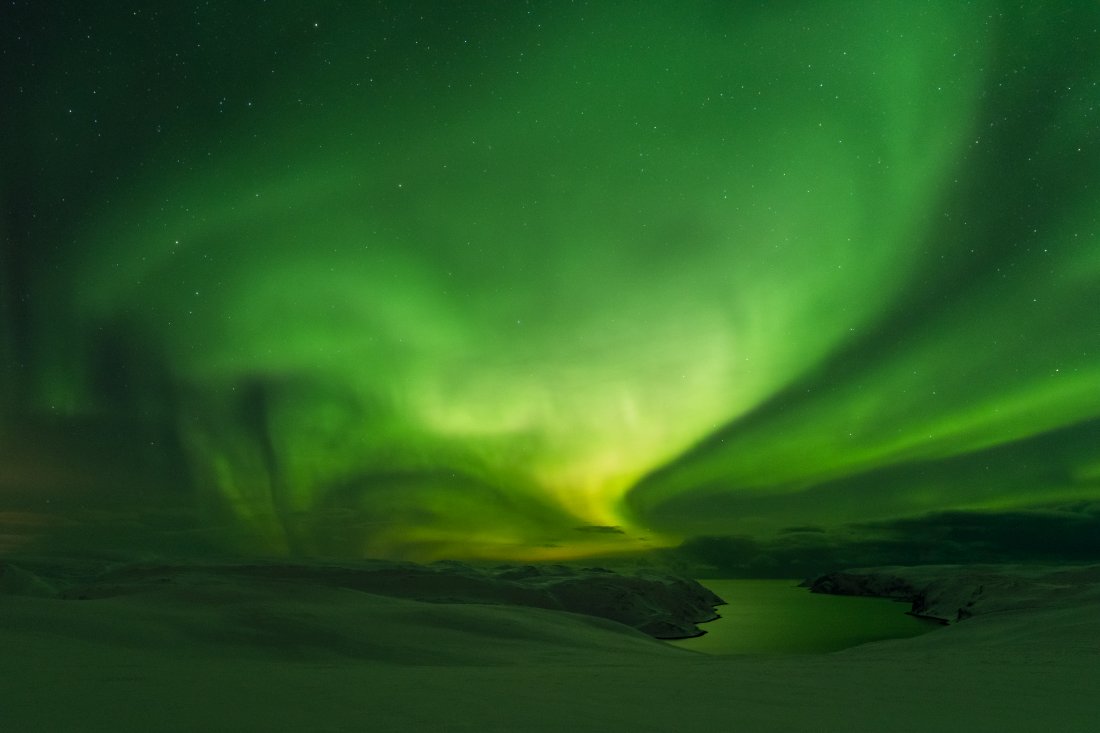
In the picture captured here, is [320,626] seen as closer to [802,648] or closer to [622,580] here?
[802,648]

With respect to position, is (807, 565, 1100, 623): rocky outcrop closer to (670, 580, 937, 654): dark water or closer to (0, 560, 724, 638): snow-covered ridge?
(670, 580, 937, 654): dark water

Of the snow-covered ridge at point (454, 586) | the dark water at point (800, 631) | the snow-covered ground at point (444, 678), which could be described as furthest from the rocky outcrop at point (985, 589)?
the snow-covered ground at point (444, 678)

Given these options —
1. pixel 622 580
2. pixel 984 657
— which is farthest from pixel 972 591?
pixel 984 657

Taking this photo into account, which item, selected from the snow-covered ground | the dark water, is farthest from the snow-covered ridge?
the snow-covered ground

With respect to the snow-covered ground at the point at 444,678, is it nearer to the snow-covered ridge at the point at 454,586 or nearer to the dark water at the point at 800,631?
the dark water at the point at 800,631

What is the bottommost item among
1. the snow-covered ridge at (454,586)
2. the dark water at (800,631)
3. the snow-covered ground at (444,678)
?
the dark water at (800,631)

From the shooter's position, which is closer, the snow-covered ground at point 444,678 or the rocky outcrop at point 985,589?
the snow-covered ground at point 444,678

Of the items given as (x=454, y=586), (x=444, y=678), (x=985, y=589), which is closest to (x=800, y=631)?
(x=985, y=589)

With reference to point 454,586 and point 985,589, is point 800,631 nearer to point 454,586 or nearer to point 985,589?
point 985,589
